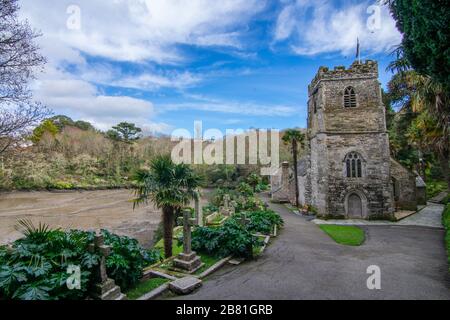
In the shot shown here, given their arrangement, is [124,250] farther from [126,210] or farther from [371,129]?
[126,210]

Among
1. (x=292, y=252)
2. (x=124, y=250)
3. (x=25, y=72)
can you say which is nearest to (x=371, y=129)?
(x=292, y=252)

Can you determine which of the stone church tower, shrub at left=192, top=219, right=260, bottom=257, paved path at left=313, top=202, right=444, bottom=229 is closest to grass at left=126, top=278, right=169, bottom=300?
shrub at left=192, top=219, right=260, bottom=257

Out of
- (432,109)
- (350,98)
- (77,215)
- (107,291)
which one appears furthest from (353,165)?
(77,215)

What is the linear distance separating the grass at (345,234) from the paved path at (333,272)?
1.73 ft

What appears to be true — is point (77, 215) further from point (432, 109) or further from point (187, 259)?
point (432, 109)

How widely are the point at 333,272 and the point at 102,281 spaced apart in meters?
7.08

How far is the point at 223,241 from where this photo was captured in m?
9.83

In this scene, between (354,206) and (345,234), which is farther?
(354,206)

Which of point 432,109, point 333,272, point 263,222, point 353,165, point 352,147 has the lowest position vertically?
point 333,272

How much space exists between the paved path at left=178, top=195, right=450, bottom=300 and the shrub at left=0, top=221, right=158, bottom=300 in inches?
78.1

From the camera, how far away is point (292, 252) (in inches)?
422

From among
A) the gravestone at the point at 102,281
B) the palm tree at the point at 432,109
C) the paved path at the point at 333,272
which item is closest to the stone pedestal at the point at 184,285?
the paved path at the point at 333,272

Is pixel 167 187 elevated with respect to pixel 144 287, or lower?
elevated
